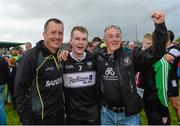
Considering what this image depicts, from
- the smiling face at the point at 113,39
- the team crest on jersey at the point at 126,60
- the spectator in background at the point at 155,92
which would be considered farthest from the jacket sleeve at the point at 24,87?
the spectator in background at the point at 155,92

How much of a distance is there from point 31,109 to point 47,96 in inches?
11.0

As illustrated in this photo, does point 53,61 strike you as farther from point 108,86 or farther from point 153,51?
point 153,51

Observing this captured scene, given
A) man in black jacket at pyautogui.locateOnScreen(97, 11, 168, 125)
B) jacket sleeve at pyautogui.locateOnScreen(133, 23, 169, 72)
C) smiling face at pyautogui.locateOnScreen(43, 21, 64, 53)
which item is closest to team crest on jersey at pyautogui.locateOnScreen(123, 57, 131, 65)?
man in black jacket at pyautogui.locateOnScreen(97, 11, 168, 125)

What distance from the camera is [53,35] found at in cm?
495

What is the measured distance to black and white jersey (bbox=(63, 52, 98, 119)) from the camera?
17.3 ft

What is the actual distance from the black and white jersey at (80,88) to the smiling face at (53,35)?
1.63ft

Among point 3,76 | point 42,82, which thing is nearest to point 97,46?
point 3,76

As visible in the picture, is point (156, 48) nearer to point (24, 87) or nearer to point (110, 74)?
point (110, 74)

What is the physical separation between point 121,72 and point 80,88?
26.9 inches

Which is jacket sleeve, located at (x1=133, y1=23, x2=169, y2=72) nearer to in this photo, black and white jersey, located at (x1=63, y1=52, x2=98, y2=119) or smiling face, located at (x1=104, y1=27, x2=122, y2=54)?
smiling face, located at (x1=104, y1=27, x2=122, y2=54)

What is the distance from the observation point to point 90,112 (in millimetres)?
5324

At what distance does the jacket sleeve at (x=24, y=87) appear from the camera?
4570 millimetres

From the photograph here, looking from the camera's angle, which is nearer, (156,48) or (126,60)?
(156,48)

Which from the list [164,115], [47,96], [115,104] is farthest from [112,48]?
[164,115]
